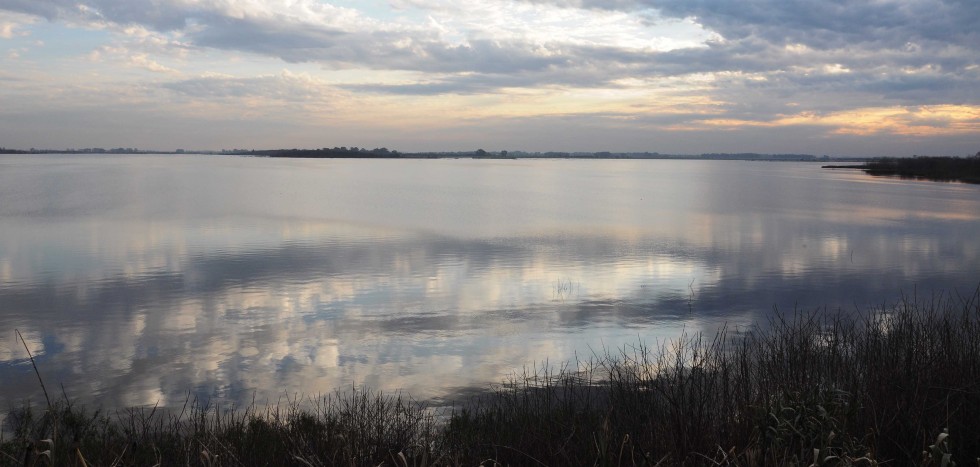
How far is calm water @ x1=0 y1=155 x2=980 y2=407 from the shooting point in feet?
39.2

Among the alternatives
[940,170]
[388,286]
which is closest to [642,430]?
[388,286]

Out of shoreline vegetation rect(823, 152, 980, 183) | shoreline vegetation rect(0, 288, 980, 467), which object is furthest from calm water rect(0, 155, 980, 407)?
shoreline vegetation rect(823, 152, 980, 183)

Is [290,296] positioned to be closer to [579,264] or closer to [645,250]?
[579,264]

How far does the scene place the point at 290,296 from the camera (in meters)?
17.2

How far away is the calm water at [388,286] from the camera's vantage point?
470 inches

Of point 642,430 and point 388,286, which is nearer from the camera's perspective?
point 642,430

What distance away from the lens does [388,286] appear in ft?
61.4

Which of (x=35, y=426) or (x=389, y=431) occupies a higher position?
(x=389, y=431)

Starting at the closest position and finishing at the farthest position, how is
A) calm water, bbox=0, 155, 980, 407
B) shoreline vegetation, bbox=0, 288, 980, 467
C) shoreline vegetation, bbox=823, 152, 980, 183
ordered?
shoreline vegetation, bbox=0, 288, 980, 467, calm water, bbox=0, 155, 980, 407, shoreline vegetation, bbox=823, 152, 980, 183

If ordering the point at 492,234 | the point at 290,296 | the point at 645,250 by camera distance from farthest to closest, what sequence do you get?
the point at 492,234 → the point at 645,250 → the point at 290,296

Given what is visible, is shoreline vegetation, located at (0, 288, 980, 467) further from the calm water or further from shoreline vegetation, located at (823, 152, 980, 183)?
shoreline vegetation, located at (823, 152, 980, 183)

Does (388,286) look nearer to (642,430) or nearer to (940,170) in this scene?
(642,430)

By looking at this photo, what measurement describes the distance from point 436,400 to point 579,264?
12750 mm

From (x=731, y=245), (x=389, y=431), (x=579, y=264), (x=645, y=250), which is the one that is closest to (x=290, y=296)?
(x=579, y=264)
